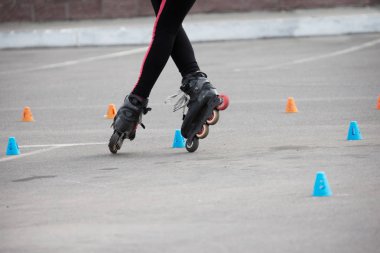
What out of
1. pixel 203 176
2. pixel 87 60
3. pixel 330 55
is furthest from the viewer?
pixel 87 60

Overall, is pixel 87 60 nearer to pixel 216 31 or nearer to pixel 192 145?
pixel 216 31

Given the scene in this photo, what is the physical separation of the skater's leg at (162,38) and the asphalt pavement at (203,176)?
2.00 ft

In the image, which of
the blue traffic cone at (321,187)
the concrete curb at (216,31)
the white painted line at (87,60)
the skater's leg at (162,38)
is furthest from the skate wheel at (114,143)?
the concrete curb at (216,31)

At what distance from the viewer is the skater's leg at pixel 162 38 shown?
8406 mm

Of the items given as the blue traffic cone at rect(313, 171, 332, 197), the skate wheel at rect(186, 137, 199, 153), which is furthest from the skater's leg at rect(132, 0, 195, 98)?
the blue traffic cone at rect(313, 171, 332, 197)

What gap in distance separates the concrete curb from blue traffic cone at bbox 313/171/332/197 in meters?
17.6

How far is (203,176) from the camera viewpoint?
7.28 m

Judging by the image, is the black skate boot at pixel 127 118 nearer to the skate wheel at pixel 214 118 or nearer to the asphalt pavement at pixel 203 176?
the asphalt pavement at pixel 203 176

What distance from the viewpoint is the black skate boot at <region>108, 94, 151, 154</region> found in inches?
335

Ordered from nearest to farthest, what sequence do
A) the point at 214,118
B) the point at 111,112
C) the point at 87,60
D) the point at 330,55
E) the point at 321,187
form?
the point at 321,187 → the point at 214,118 → the point at 111,112 → the point at 330,55 → the point at 87,60

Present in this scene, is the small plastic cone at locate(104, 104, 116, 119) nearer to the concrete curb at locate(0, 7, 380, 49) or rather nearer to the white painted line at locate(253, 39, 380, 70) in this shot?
the white painted line at locate(253, 39, 380, 70)

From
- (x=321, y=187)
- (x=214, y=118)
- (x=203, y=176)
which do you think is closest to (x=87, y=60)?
(x=214, y=118)

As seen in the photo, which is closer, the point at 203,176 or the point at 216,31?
the point at 203,176

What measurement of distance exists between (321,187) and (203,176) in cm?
Result: 120
